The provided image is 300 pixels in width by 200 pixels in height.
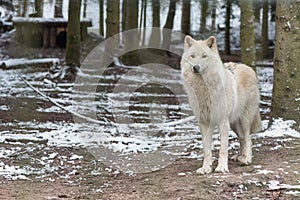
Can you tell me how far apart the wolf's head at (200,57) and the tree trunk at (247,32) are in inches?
222

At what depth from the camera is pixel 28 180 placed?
4867mm

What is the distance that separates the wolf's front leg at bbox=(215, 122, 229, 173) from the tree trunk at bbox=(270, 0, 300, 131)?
1.79 m

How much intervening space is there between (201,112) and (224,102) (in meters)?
0.24

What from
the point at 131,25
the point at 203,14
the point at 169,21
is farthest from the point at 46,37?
Result: the point at 203,14

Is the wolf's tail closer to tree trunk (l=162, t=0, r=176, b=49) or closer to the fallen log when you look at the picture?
the fallen log

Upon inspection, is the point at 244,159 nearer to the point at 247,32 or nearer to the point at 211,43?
the point at 211,43

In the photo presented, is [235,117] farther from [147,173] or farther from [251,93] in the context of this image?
[147,173]

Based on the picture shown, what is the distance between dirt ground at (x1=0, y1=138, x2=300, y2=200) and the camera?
416 cm

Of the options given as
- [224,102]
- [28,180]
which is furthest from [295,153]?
[28,180]

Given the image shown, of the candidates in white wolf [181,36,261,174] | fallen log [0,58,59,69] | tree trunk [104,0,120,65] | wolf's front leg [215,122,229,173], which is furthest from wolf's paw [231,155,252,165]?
fallen log [0,58,59,69]

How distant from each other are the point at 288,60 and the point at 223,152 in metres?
2.16

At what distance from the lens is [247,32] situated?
1034 centimetres

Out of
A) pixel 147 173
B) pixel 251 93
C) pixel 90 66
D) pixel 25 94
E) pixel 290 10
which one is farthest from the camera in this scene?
pixel 90 66

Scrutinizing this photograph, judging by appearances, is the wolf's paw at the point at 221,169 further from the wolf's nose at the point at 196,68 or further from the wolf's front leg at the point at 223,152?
the wolf's nose at the point at 196,68
